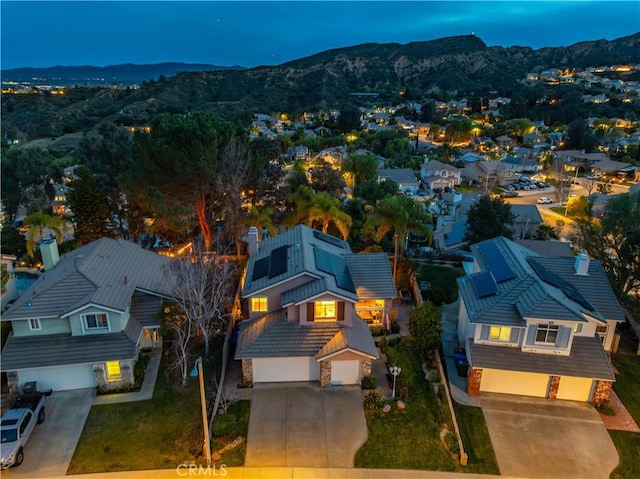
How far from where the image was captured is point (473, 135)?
377 feet

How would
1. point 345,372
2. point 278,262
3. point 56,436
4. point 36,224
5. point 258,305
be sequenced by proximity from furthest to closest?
point 36,224, point 278,262, point 258,305, point 345,372, point 56,436

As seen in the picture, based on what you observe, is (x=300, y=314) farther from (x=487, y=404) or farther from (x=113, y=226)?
(x=113, y=226)

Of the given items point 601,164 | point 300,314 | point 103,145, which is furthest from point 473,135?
point 300,314

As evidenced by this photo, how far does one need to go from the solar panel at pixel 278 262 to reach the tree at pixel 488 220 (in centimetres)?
1977

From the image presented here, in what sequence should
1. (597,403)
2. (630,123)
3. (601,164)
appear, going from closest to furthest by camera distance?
(597,403), (601,164), (630,123)

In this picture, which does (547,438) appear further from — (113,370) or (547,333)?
(113,370)

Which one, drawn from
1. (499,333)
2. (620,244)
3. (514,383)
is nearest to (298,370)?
(499,333)

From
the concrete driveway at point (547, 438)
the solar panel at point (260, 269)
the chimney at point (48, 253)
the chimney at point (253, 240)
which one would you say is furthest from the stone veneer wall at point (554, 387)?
the chimney at point (48, 253)

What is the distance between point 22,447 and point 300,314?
39.5 feet

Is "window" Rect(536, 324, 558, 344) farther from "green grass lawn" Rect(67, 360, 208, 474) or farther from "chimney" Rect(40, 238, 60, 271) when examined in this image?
"chimney" Rect(40, 238, 60, 271)

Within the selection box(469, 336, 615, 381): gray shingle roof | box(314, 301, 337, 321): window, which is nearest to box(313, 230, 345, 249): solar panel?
box(314, 301, 337, 321): window

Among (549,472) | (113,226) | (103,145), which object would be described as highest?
(103,145)

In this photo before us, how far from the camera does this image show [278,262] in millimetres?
22828

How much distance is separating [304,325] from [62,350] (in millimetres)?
11024
